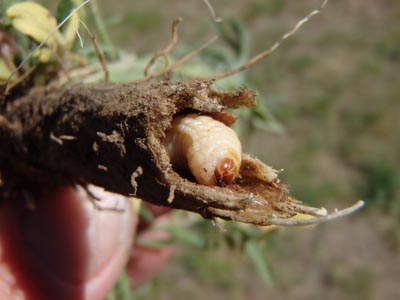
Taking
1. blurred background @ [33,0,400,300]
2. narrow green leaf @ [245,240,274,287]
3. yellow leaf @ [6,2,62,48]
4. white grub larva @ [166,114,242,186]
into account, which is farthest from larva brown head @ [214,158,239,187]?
blurred background @ [33,0,400,300]

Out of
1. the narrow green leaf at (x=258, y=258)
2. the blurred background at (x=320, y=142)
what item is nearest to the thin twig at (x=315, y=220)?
the narrow green leaf at (x=258, y=258)

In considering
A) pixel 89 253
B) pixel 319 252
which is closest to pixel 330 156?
pixel 319 252

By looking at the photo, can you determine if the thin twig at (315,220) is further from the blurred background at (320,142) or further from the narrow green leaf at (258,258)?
the blurred background at (320,142)

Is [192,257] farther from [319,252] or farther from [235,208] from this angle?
[235,208]

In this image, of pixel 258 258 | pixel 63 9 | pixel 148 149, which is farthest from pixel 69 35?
pixel 258 258

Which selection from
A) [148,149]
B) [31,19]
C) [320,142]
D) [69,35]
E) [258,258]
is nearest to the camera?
[148,149]

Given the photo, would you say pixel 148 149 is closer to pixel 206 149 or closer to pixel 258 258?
pixel 206 149
